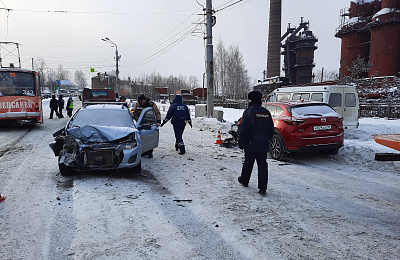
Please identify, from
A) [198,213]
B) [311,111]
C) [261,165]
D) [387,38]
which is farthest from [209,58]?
[387,38]

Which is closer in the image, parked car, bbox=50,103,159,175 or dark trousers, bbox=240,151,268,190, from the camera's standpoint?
dark trousers, bbox=240,151,268,190

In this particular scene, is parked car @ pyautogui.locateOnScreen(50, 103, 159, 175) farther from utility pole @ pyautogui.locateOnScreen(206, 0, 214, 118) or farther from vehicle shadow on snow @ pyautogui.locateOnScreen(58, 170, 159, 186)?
utility pole @ pyautogui.locateOnScreen(206, 0, 214, 118)

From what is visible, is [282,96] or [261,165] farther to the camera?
[282,96]

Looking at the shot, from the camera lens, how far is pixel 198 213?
158 inches

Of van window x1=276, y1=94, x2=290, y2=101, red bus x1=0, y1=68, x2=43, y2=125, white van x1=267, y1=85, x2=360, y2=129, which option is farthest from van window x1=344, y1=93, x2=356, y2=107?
red bus x1=0, y1=68, x2=43, y2=125

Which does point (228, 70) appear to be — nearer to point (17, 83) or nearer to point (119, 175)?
point (17, 83)

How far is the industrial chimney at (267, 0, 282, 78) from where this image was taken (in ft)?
150

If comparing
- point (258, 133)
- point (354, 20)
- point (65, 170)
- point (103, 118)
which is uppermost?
point (354, 20)

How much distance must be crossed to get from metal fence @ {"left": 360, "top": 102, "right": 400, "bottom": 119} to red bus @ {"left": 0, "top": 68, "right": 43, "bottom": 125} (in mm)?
21909

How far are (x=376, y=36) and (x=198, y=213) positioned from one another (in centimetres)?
3980

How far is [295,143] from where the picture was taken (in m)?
7.20

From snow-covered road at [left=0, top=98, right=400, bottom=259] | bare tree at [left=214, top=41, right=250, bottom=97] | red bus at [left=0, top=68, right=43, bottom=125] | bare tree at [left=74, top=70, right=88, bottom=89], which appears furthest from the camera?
bare tree at [left=74, top=70, right=88, bottom=89]

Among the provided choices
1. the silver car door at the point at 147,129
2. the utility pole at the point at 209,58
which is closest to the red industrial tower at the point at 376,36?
the utility pole at the point at 209,58

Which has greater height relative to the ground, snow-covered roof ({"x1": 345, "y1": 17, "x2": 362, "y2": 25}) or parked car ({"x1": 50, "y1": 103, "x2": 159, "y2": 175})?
snow-covered roof ({"x1": 345, "y1": 17, "x2": 362, "y2": 25})
